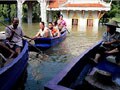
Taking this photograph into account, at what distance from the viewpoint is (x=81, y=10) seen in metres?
28.9

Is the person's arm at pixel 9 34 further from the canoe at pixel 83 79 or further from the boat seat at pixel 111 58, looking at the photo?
the boat seat at pixel 111 58

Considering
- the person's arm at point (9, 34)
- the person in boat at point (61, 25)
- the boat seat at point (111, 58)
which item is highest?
the person's arm at point (9, 34)

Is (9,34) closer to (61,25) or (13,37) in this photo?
(13,37)

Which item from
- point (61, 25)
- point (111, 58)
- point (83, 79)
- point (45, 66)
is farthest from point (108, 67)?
point (61, 25)

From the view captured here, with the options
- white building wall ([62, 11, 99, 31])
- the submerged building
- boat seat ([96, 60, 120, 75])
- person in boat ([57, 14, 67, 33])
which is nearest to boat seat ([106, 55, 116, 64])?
boat seat ([96, 60, 120, 75])

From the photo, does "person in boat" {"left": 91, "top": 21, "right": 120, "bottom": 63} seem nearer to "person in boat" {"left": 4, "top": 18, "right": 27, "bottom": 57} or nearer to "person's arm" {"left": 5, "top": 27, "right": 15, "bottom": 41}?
"person in boat" {"left": 4, "top": 18, "right": 27, "bottom": 57}

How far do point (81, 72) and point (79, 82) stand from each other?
2.08 ft

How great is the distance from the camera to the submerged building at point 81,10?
28.1 m

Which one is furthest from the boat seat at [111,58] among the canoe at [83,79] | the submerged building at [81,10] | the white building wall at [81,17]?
the white building wall at [81,17]

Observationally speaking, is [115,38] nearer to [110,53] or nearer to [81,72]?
[110,53]

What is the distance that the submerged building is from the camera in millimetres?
28109

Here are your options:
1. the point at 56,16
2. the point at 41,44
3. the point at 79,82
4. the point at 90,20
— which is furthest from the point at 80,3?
the point at 79,82

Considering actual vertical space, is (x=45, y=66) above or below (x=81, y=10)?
below

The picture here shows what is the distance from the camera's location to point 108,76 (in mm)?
3830
